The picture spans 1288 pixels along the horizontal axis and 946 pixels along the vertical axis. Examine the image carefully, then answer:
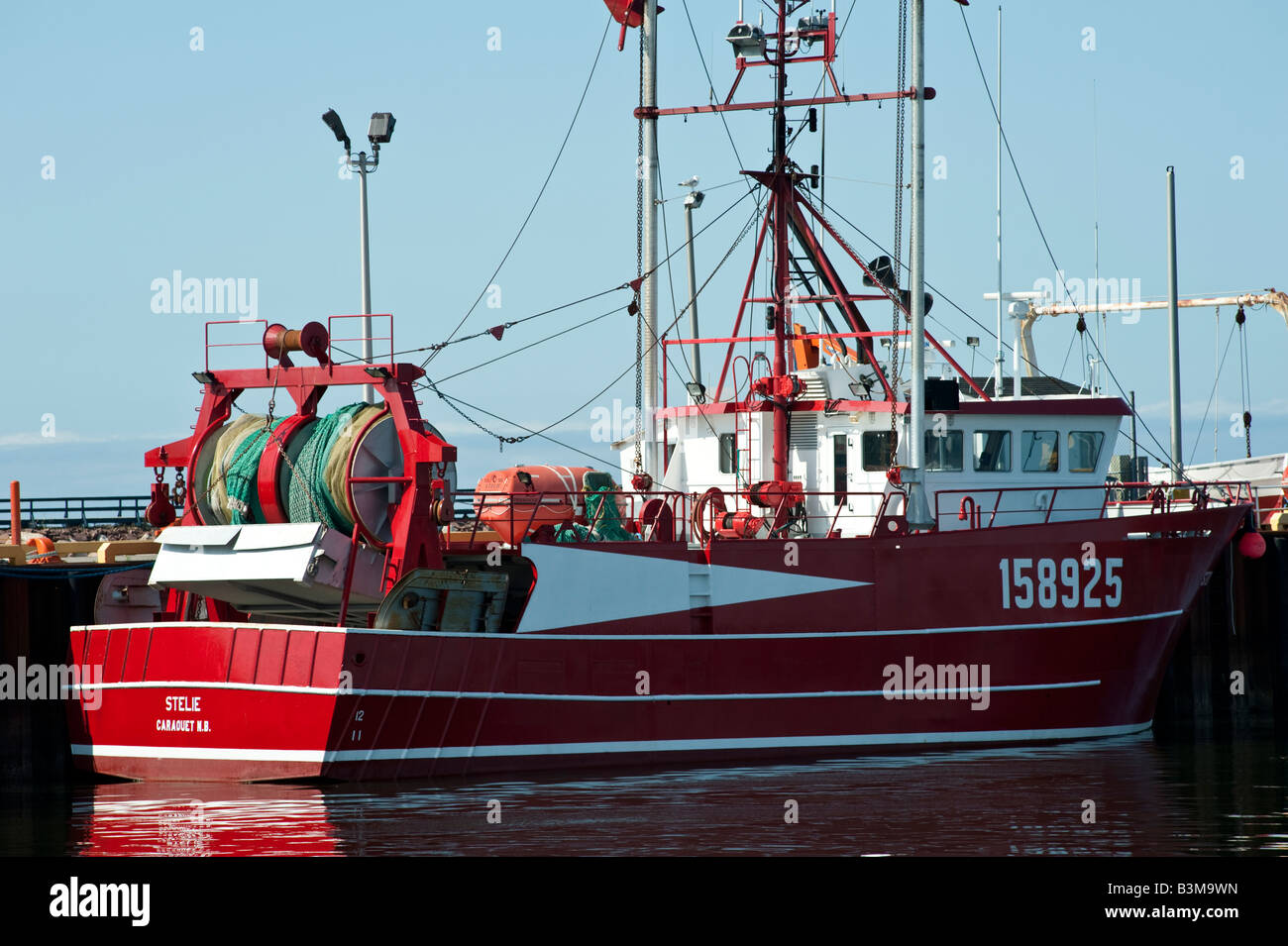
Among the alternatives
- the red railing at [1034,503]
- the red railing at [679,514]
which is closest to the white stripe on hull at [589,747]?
the red railing at [679,514]

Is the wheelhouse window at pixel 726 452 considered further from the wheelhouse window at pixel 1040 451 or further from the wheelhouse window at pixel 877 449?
the wheelhouse window at pixel 1040 451

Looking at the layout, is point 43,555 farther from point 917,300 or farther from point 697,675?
point 917,300

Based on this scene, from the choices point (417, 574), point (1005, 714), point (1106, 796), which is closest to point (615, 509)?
point (417, 574)

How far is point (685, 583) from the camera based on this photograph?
53.5 ft

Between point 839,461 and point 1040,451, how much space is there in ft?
8.52

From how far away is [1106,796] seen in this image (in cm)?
1387

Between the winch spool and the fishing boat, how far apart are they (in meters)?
0.03

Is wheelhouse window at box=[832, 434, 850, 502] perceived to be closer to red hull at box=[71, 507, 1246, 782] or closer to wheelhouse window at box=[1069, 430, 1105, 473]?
red hull at box=[71, 507, 1246, 782]

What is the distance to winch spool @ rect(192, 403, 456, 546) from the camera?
50.2 ft

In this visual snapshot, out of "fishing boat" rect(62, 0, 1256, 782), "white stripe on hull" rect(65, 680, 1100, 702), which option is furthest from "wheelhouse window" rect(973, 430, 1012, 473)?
"white stripe on hull" rect(65, 680, 1100, 702)

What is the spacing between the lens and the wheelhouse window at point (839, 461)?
18.7 m

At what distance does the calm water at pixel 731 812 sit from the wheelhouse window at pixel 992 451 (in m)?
3.83
